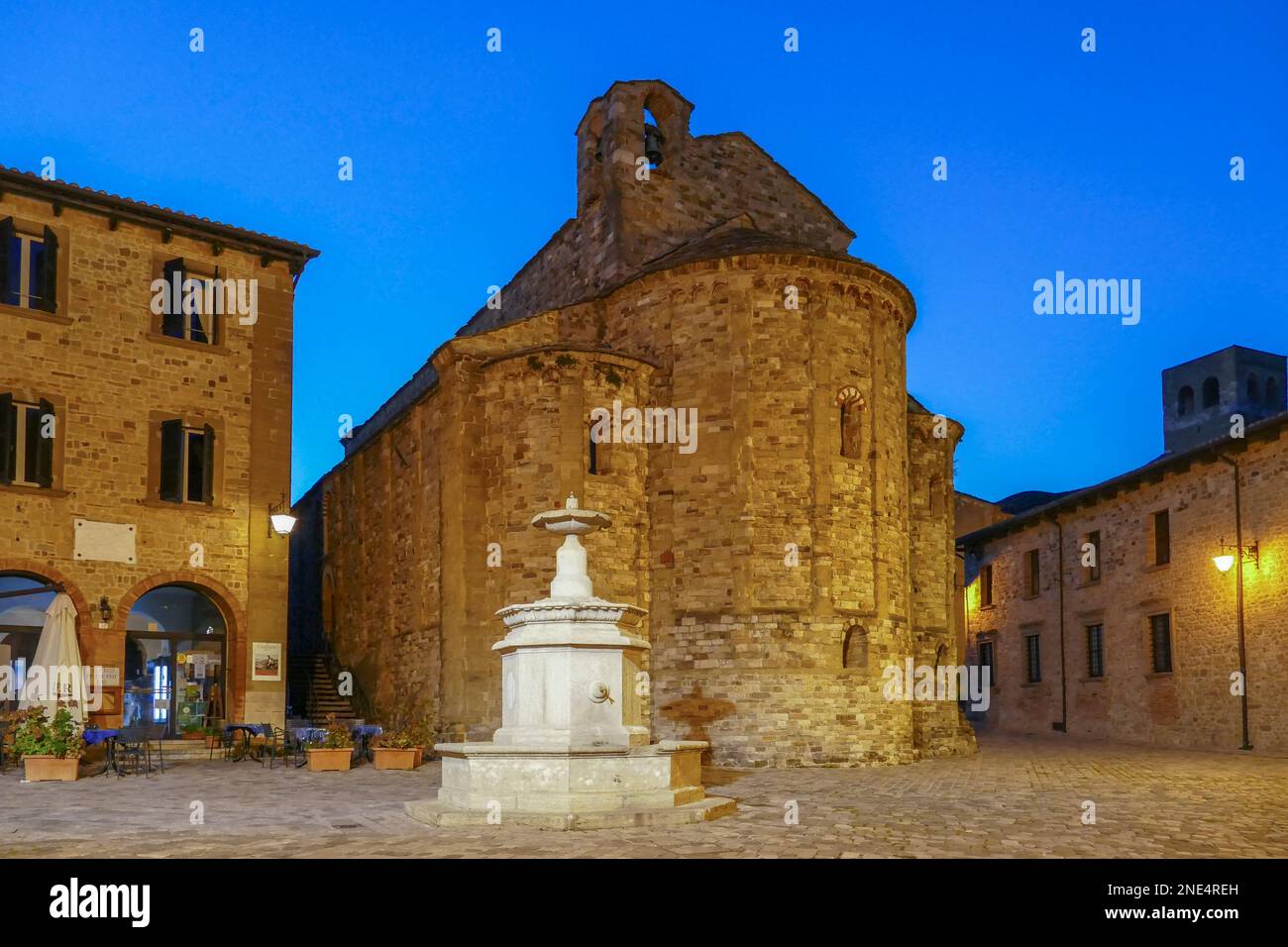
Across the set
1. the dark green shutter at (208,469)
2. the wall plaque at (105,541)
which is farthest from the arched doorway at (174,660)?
the dark green shutter at (208,469)

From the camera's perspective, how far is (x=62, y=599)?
60.8ft

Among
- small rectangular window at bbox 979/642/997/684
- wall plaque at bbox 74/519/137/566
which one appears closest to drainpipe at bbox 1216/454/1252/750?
small rectangular window at bbox 979/642/997/684

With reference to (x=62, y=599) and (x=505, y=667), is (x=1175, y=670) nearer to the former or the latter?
(x=505, y=667)

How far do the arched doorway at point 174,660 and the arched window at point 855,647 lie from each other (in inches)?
450

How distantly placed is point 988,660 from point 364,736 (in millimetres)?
24234

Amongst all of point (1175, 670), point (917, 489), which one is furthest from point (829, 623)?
point (1175, 670)

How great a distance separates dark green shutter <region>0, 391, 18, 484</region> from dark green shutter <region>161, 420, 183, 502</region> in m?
2.36

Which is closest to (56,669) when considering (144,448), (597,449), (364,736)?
(144,448)

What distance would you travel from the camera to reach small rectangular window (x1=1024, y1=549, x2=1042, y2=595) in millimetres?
35031

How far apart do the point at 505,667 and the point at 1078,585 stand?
2369 cm

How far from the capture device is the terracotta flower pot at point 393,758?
18281mm

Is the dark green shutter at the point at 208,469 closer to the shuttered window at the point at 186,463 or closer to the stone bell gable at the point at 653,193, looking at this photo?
the shuttered window at the point at 186,463

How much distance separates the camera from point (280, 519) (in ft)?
68.1

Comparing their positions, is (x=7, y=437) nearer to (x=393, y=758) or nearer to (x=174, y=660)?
(x=174, y=660)
